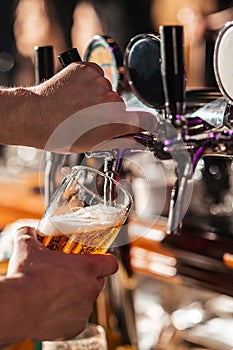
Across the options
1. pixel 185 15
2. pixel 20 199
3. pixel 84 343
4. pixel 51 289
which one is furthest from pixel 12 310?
pixel 185 15

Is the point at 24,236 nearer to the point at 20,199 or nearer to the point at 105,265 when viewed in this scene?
the point at 105,265

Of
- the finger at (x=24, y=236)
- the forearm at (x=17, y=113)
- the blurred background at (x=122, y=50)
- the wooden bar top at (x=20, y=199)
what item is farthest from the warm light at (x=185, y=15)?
the finger at (x=24, y=236)

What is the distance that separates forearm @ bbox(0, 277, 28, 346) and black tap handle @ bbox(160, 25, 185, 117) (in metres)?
0.44

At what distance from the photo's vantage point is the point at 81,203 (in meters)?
1.02

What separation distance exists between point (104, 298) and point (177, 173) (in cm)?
63

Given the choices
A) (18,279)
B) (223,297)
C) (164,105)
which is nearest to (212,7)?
(223,297)

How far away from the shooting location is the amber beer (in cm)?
98

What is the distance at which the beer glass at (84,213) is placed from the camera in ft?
3.22

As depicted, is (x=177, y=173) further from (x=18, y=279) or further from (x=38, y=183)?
(x=38, y=183)

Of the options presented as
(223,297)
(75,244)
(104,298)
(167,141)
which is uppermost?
(167,141)

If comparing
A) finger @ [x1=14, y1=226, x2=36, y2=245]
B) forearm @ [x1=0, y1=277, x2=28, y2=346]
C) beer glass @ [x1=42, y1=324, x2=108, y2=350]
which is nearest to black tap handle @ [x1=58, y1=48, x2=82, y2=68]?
finger @ [x1=14, y1=226, x2=36, y2=245]

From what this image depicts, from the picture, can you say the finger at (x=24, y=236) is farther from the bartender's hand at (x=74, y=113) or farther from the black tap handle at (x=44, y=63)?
the black tap handle at (x=44, y=63)

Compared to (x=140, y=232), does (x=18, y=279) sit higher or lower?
higher

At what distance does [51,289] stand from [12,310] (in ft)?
0.21
